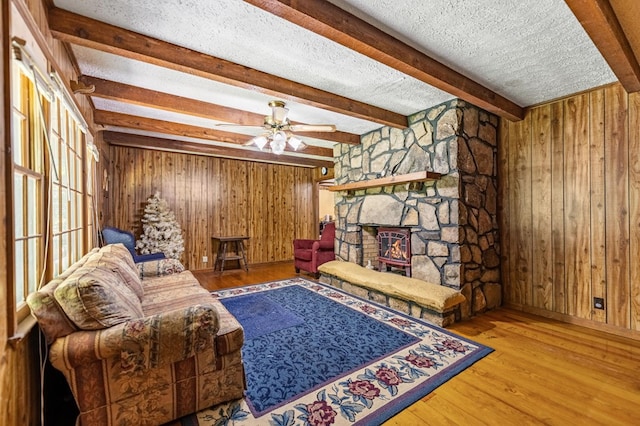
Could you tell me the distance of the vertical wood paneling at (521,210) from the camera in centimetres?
324

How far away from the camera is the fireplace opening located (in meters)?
3.67

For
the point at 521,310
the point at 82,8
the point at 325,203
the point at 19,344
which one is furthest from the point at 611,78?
the point at 325,203

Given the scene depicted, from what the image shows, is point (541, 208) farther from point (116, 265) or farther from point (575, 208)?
point (116, 265)

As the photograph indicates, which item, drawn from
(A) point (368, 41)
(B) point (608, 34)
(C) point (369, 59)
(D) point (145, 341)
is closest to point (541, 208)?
(B) point (608, 34)

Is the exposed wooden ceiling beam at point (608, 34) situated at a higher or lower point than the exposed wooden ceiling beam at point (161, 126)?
lower

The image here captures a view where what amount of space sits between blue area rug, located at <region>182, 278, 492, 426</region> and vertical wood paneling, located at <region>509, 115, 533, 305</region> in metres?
1.36

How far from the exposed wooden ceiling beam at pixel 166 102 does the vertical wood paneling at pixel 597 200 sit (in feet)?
11.6

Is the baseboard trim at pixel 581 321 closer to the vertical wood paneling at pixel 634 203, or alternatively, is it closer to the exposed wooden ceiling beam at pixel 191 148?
the vertical wood paneling at pixel 634 203

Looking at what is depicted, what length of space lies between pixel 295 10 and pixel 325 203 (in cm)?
972

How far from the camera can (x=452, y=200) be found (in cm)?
311

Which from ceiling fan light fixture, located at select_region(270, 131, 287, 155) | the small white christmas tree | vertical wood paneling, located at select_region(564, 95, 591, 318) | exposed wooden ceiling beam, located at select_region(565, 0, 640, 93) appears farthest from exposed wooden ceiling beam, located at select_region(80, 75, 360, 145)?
vertical wood paneling, located at select_region(564, 95, 591, 318)

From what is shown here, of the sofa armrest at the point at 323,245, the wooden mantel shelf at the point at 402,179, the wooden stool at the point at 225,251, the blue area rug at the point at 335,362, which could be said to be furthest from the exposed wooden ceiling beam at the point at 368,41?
the wooden stool at the point at 225,251

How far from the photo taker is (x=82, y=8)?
1678mm

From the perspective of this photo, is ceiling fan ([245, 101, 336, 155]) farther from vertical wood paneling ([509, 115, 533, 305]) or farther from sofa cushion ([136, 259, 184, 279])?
vertical wood paneling ([509, 115, 533, 305])
